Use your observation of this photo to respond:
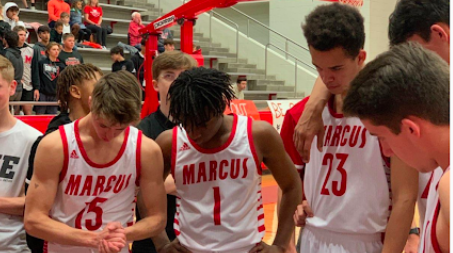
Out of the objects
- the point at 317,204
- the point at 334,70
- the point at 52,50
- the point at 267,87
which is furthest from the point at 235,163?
the point at 267,87

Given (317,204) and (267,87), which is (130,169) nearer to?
(317,204)

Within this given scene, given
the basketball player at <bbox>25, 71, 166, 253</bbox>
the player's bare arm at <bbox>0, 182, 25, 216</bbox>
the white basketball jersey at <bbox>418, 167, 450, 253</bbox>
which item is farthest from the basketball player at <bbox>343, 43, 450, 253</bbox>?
the player's bare arm at <bbox>0, 182, 25, 216</bbox>

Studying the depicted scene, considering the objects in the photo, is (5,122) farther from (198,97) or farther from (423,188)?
(423,188)

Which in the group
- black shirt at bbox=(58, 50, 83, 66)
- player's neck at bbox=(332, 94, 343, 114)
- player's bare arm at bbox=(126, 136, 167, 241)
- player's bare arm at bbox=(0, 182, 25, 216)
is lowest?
player's bare arm at bbox=(0, 182, 25, 216)

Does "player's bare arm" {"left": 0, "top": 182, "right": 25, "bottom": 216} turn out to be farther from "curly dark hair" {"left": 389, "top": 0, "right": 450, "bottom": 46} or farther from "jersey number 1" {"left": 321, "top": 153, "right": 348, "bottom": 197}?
"curly dark hair" {"left": 389, "top": 0, "right": 450, "bottom": 46}

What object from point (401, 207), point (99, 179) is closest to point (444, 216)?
point (401, 207)

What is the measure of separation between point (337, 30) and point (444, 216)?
114 centimetres

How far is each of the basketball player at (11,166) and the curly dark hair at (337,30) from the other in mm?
1664

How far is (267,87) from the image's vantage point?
16156 millimetres

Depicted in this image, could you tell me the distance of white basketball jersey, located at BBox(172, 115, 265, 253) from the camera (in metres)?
2.51

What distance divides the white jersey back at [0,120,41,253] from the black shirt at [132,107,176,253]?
0.62 m

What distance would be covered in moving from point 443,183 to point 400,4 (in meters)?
1.09

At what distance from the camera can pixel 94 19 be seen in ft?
44.3

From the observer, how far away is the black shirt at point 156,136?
3.00 meters
